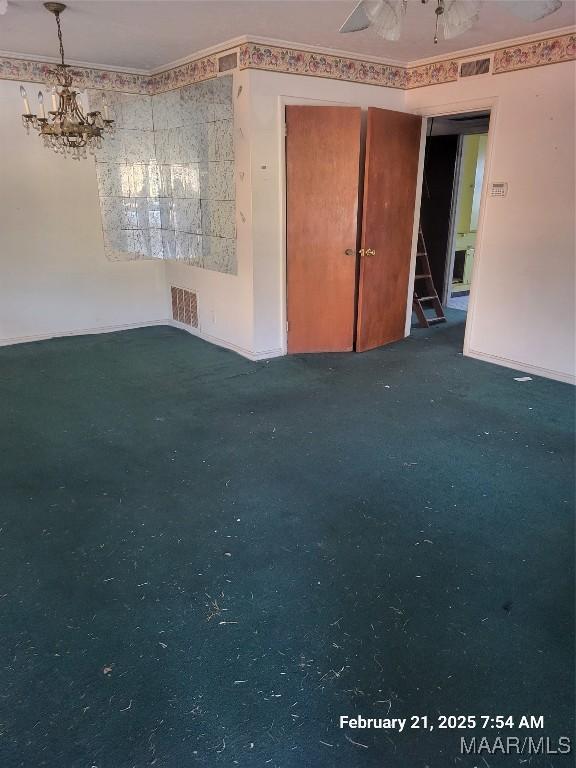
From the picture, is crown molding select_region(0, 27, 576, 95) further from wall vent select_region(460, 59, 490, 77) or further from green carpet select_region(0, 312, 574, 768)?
green carpet select_region(0, 312, 574, 768)

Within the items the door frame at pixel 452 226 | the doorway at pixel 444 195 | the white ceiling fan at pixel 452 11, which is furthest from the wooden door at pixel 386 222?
the white ceiling fan at pixel 452 11

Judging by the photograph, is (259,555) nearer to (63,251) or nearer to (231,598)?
(231,598)

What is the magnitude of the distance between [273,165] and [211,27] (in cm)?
106

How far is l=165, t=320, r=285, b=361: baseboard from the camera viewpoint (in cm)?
488

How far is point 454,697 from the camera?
1687 mm

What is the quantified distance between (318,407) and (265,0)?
2.56 metres

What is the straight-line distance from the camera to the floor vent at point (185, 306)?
18.5ft

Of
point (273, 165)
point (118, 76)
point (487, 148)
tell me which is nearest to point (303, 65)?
point (273, 165)

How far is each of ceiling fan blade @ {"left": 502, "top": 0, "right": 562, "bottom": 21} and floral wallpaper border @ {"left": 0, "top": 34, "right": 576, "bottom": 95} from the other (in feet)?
7.91

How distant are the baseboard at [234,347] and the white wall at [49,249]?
0.78m

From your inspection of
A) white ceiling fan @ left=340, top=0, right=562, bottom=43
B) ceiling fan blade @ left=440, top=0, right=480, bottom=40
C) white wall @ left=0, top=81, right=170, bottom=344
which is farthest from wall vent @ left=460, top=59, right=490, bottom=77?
white wall @ left=0, top=81, right=170, bottom=344

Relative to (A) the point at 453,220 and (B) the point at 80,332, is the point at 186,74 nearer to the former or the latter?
(B) the point at 80,332

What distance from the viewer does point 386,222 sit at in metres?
4.96

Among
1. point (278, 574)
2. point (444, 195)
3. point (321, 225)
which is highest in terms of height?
point (444, 195)
